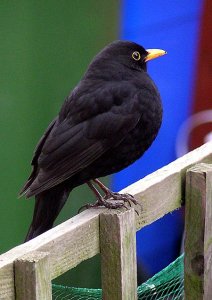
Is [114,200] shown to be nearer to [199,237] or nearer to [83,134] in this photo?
[83,134]

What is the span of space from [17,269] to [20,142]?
2.36m

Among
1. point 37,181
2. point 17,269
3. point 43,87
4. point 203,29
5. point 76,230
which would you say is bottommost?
point 17,269

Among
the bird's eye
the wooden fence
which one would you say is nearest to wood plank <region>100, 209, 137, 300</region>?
the wooden fence

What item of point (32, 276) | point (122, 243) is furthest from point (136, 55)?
point (32, 276)

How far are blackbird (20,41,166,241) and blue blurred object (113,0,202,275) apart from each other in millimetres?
1058

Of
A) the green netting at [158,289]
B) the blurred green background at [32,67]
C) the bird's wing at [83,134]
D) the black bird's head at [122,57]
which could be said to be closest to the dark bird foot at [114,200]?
the bird's wing at [83,134]

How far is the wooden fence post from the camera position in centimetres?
262

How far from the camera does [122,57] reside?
3.45 metres

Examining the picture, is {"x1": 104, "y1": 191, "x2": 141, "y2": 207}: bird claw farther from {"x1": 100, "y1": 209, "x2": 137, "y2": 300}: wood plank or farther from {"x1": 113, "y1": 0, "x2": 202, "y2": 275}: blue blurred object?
{"x1": 113, "y1": 0, "x2": 202, "y2": 275}: blue blurred object

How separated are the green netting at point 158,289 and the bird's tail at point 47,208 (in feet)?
0.82

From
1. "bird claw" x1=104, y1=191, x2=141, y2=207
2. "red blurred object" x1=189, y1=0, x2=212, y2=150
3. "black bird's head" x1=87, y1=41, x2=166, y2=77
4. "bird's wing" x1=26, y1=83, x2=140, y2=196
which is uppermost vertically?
"red blurred object" x1=189, y1=0, x2=212, y2=150

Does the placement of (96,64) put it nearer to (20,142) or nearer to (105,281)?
(20,142)

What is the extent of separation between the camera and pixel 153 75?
176 inches

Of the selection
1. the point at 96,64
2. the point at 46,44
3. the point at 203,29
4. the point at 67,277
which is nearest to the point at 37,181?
the point at 96,64
